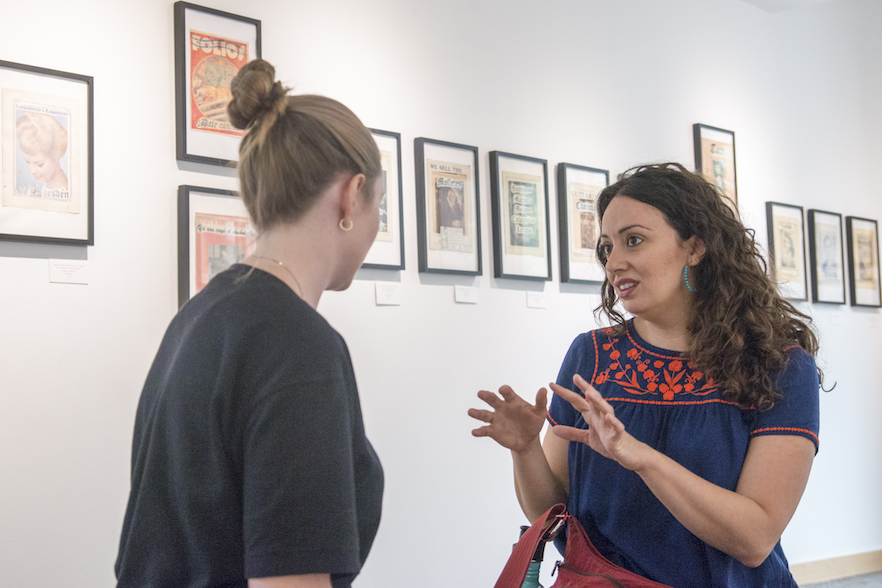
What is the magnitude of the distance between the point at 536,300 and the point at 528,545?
7.26ft

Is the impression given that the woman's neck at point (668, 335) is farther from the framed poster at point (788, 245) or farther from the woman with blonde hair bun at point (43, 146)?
the framed poster at point (788, 245)

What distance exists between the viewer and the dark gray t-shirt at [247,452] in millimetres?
959

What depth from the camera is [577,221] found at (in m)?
4.09

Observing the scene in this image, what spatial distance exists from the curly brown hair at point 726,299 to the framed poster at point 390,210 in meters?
1.29

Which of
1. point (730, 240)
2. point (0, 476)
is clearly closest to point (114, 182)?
point (0, 476)

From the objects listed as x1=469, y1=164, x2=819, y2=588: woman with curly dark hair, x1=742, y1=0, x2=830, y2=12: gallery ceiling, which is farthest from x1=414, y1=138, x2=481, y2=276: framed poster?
x1=742, y1=0, x2=830, y2=12: gallery ceiling

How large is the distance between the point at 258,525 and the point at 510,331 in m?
2.86

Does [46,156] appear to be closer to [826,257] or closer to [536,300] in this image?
[536,300]

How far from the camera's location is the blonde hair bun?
1202 mm

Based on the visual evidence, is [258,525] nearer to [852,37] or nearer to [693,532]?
[693,532]

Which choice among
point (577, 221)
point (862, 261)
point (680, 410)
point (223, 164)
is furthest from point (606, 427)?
point (862, 261)

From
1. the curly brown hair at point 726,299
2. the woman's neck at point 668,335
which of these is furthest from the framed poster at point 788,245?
the woman's neck at point 668,335

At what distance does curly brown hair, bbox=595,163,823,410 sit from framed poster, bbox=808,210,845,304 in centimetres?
358

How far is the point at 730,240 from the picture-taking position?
2.09m
